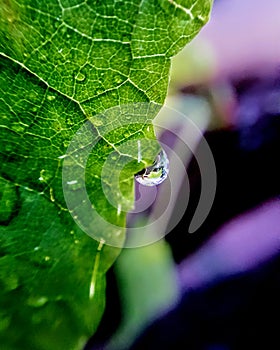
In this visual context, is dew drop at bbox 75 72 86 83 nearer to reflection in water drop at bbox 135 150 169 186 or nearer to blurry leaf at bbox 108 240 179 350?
reflection in water drop at bbox 135 150 169 186

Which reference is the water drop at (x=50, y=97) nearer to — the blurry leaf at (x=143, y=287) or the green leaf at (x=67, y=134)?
the green leaf at (x=67, y=134)

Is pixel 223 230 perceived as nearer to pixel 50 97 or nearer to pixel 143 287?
pixel 143 287

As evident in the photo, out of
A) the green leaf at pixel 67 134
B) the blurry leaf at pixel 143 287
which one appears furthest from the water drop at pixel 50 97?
the blurry leaf at pixel 143 287

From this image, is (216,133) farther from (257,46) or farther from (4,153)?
(4,153)

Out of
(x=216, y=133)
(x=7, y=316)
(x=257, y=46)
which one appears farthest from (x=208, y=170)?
(x=7, y=316)

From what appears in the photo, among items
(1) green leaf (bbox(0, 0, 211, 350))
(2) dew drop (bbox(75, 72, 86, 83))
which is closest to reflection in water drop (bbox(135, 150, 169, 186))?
(1) green leaf (bbox(0, 0, 211, 350))

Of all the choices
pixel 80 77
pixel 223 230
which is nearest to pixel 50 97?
pixel 80 77
